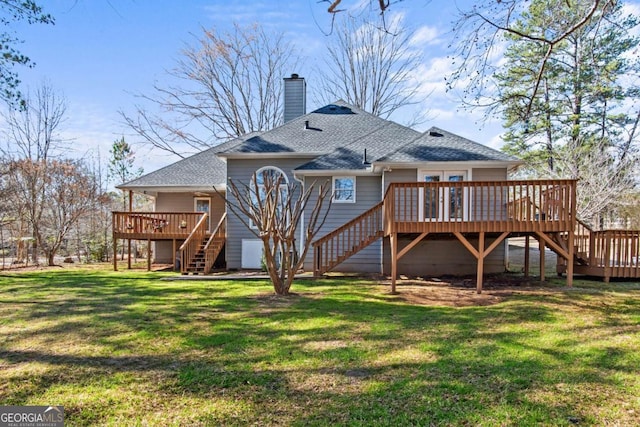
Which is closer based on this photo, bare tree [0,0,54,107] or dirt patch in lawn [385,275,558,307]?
bare tree [0,0,54,107]

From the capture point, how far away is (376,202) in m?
12.4

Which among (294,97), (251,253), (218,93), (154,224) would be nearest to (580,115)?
(294,97)

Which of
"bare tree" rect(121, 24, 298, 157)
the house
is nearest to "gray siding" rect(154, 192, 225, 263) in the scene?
the house

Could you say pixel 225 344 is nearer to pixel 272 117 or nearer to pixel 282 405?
pixel 282 405

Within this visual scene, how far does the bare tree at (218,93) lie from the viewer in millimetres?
23141

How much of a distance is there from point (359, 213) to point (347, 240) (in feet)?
3.77

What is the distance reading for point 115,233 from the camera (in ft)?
44.5

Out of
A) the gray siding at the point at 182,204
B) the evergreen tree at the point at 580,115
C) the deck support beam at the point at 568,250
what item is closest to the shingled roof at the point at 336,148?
the gray siding at the point at 182,204

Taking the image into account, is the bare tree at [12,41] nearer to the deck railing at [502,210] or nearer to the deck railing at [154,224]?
the deck railing at [154,224]

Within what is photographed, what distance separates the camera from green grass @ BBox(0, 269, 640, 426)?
3.18 m

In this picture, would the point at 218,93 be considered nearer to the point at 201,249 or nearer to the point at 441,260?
the point at 201,249

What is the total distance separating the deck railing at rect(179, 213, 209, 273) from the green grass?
4.56 metres

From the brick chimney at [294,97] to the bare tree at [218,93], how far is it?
27.2 ft

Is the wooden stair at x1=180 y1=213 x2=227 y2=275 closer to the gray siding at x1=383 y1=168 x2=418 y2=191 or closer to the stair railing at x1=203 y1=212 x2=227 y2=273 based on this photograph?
the stair railing at x1=203 y1=212 x2=227 y2=273
